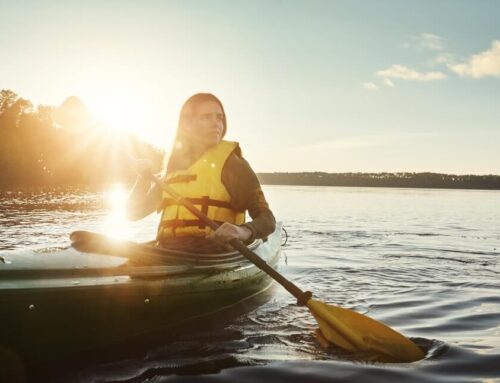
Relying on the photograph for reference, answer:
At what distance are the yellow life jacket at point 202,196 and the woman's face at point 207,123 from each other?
0.11 m

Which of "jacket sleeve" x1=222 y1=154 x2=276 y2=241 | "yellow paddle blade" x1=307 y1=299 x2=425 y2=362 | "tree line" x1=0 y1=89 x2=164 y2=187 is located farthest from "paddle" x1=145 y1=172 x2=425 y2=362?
"tree line" x1=0 y1=89 x2=164 y2=187

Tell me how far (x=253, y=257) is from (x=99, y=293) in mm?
1519

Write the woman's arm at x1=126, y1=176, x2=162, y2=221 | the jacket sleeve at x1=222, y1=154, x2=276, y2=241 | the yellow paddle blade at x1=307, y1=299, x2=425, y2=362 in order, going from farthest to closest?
1. the woman's arm at x1=126, y1=176, x2=162, y2=221
2. the jacket sleeve at x1=222, y1=154, x2=276, y2=241
3. the yellow paddle blade at x1=307, y1=299, x2=425, y2=362

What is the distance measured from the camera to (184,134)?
5078mm

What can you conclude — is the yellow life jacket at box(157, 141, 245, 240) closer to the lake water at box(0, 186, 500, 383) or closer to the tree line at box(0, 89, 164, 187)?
the lake water at box(0, 186, 500, 383)

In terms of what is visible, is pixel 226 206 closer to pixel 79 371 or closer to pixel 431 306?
pixel 79 371

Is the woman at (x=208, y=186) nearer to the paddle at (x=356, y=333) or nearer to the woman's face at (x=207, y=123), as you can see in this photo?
the woman's face at (x=207, y=123)

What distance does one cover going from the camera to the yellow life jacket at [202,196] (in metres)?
4.72

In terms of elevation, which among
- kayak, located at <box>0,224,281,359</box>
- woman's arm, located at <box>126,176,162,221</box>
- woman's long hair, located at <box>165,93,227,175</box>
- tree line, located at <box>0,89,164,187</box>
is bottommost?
kayak, located at <box>0,224,281,359</box>

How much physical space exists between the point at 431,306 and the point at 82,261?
406 cm

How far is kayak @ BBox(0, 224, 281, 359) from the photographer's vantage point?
2.97 metres

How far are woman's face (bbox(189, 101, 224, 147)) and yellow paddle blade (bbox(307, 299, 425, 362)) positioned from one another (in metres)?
1.93

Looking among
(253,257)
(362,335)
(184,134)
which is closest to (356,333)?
(362,335)

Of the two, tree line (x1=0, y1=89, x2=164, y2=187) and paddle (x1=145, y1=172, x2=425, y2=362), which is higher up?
tree line (x1=0, y1=89, x2=164, y2=187)
